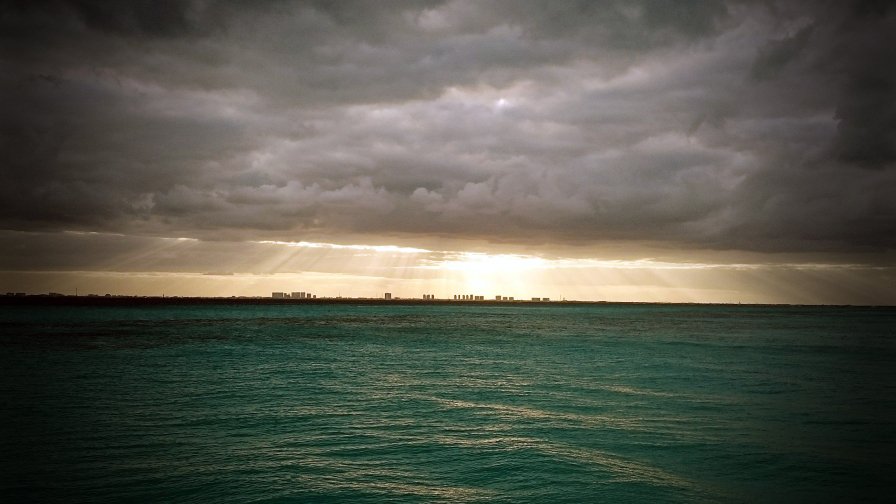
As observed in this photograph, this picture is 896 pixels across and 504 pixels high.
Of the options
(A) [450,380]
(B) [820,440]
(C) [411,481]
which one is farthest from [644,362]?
(C) [411,481]

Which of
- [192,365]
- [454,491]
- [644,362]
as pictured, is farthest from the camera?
[644,362]

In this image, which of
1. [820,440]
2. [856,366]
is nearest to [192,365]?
[820,440]

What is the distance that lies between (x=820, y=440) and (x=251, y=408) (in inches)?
1223

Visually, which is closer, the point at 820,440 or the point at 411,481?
the point at 411,481

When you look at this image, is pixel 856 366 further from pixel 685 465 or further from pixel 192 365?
pixel 192 365

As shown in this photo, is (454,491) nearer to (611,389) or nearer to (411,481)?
(411,481)

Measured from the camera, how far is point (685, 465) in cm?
2250

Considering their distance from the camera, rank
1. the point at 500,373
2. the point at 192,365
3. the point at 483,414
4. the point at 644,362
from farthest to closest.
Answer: the point at 644,362, the point at 192,365, the point at 500,373, the point at 483,414

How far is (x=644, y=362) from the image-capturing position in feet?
201

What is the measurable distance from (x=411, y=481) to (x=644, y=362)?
4759 cm

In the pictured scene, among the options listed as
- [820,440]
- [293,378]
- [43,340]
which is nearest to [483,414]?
[820,440]

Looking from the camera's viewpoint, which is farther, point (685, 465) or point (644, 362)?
point (644, 362)

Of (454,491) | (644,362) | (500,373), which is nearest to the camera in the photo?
(454,491)

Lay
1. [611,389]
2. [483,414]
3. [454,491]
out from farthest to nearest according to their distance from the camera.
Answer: [611,389], [483,414], [454,491]
